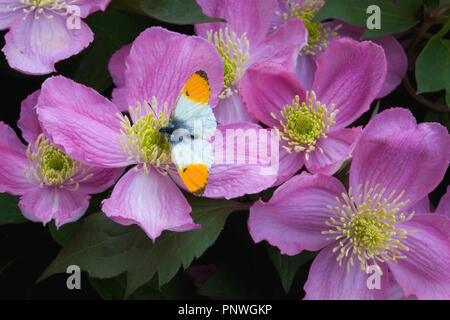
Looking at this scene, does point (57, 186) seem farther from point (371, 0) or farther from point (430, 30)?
point (430, 30)

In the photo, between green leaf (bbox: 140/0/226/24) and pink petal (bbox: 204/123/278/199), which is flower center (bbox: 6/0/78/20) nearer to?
green leaf (bbox: 140/0/226/24)

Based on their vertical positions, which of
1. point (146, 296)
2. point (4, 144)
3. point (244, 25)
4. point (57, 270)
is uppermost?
point (244, 25)

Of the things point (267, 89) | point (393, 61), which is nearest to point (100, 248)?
point (267, 89)

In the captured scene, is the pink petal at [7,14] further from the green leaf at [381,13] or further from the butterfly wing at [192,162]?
the green leaf at [381,13]

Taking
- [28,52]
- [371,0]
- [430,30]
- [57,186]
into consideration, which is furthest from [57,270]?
[430,30]

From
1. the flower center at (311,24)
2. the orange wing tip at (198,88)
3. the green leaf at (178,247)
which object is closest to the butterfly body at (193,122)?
the orange wing tip at (198,88)

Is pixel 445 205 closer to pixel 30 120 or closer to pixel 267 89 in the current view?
pixel 267 89
